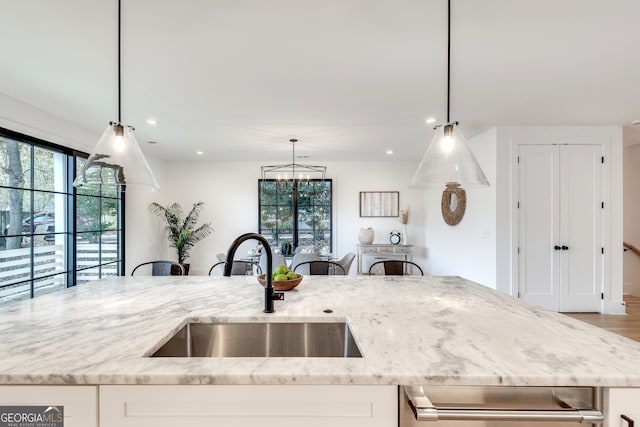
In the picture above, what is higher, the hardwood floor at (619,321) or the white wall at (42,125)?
the white wall at (42,125)

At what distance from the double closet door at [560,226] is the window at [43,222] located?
18.9ft

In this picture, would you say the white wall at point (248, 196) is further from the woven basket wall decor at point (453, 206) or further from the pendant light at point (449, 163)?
the pendant light at point (449, 163)

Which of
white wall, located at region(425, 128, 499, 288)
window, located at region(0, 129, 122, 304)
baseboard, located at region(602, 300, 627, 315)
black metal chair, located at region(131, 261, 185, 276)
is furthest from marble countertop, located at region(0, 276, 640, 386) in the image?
baseboard, located at region(602, 300, 627, 315)

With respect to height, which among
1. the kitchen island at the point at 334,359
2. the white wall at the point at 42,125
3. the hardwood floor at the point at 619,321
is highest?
the white wall at the point at 42,125

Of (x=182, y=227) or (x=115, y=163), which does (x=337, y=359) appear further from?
(x=182, y=227)

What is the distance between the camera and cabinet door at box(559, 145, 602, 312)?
3.82 metres

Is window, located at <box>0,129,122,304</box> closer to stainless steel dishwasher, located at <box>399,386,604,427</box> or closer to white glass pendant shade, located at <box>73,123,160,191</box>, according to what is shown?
white glass pendant shade, located at <box>73,123,160,191</box>

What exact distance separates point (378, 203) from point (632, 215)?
4259mm

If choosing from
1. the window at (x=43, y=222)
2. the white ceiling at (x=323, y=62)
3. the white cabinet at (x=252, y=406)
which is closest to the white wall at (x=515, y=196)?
the white ceiling at (x=323, y=62)

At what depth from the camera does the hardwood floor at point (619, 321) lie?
3285 mm

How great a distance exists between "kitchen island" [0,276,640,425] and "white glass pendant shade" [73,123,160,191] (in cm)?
63

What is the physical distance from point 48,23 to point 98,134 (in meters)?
2.77

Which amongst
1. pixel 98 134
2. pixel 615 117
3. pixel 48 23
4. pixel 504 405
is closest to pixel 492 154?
pixel 615 117

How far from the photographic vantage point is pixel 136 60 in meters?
2.13
